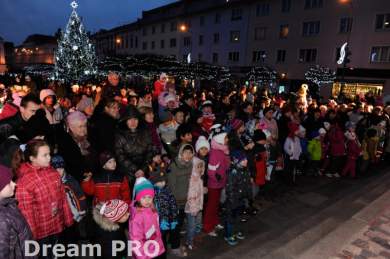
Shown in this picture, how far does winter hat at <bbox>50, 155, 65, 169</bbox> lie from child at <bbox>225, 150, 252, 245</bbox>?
274 cm

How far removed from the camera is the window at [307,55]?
30984 mm

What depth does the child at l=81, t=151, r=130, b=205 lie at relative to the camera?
4.16 metres

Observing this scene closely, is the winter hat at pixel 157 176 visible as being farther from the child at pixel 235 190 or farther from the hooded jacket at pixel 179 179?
the child at pixel 235 190

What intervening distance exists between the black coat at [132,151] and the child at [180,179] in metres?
0.47

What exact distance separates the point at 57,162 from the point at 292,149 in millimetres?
5912

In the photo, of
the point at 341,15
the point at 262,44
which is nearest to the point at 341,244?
the point at 341,15

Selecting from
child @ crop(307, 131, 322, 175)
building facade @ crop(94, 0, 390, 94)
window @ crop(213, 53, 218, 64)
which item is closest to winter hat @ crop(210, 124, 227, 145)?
child @ crop(307, 131, 322, 175)

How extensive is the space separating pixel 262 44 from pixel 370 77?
43.7 ft

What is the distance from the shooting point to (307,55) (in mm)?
31609

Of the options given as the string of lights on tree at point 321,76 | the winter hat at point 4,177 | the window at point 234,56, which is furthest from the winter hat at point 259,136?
the window at point 234,56

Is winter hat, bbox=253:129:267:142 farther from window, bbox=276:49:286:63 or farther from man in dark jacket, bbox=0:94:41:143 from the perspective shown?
window, bbox=276:49:286:63

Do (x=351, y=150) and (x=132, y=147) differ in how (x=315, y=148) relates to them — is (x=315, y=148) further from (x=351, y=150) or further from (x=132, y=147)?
(x=132, y=147)

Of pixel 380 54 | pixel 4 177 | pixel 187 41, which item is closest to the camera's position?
pixel 4 177

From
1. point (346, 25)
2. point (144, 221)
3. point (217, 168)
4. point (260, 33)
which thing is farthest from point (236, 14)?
point (144, 221)
